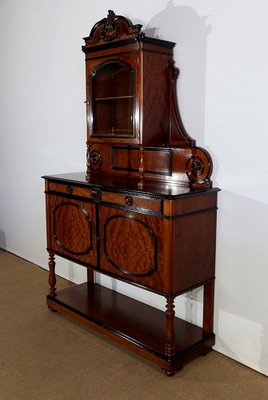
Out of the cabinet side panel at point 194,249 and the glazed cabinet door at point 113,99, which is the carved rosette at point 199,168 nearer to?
the cabinet side panel at point 194,249

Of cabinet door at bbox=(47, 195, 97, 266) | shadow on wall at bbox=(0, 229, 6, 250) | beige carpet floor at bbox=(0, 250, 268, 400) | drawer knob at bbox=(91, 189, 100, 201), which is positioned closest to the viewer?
beige carpet floor at bbox=(0, 250, 268, 400)

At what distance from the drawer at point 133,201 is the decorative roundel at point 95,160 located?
52cm

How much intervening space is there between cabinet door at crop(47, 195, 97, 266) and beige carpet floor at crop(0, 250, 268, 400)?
17.5 inches

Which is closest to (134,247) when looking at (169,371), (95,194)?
(95,194)

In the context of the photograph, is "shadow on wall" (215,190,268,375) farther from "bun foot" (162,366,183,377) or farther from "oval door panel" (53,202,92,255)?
"oval door panel" (53,202,92,255)

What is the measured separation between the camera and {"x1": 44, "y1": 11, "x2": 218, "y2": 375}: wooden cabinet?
6.86 ft

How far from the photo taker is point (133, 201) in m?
2.16

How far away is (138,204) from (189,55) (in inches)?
32.8

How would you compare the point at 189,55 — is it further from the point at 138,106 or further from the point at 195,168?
the point at 195,168

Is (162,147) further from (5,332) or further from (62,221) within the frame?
(5,332)

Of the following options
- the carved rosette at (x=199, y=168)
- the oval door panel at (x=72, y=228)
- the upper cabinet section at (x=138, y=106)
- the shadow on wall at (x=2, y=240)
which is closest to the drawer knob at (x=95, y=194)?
the oval door panel at (x=72, y=228)

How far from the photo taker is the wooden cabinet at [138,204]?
2092 mm

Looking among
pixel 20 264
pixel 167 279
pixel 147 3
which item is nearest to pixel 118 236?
pixel 167 279

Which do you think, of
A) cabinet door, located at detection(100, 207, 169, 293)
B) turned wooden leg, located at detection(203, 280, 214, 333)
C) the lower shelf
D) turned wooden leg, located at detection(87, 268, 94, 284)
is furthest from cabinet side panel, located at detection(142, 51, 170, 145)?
turned wooden leg, located at detection(87, 268, 94, 284)
